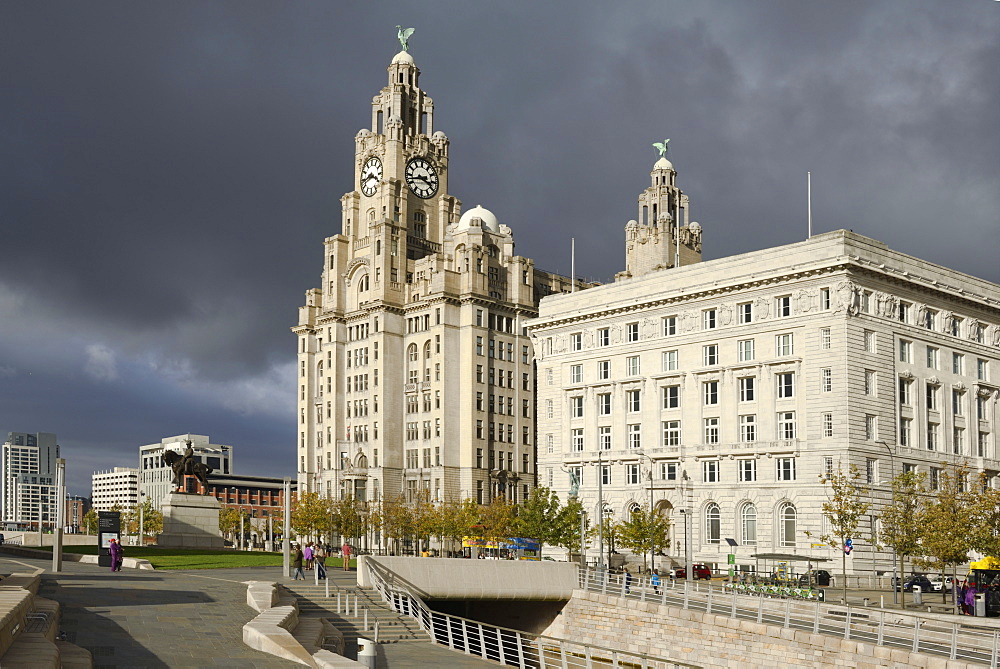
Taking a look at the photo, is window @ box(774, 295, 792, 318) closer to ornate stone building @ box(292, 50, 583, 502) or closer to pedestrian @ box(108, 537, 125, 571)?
ornate stone building @ box(292, 50, 583, 502)

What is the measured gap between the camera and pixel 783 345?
9412 cm

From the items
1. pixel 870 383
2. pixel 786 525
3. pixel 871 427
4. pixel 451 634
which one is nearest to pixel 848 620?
pixel 451 634

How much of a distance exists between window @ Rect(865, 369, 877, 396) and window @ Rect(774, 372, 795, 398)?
18.0 feet

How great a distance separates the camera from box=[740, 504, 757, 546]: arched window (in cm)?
9344

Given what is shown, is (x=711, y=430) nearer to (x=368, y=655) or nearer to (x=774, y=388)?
(x=774, y=388)

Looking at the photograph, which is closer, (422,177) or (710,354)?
(710,354)

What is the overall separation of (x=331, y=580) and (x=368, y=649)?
29.2 m

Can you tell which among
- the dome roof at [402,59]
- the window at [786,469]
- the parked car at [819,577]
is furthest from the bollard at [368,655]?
the dome roof at [402,59]

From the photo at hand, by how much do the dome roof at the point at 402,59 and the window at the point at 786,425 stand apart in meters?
87.0

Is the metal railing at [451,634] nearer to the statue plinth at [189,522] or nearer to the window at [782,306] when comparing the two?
the statue plinth at [189,522]

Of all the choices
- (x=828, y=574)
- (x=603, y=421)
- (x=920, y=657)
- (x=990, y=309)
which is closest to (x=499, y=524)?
(x=603, y=421)

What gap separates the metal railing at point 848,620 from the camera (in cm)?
4078

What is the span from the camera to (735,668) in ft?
159

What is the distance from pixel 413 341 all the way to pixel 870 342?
6628 cm
